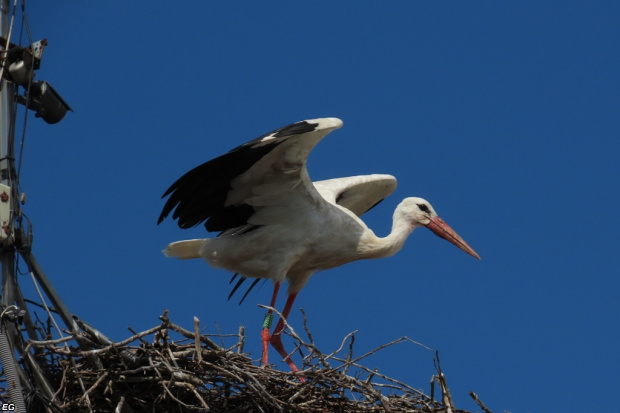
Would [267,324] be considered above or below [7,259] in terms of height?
above

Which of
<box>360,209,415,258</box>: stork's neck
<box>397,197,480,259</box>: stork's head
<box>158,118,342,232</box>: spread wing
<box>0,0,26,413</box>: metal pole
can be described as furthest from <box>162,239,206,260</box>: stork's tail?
<box>0,0,26,413</box>: metal pole

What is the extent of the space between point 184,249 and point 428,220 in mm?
2019

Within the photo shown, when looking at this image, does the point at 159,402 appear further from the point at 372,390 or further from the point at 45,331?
the point at 372,390

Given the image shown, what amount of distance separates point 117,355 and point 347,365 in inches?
51.2

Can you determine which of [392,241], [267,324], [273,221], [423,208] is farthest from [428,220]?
[267,324]

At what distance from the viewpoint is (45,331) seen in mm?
6590

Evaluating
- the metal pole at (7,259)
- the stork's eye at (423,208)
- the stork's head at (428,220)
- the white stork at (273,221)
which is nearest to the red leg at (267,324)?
the white stork at (273,221)

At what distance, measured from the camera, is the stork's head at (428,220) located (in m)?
9.23

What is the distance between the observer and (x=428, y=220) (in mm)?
9328

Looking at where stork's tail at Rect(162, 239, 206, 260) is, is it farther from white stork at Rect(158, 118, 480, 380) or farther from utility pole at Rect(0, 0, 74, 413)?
utility pole at Rect(0, 0, 74, 413)

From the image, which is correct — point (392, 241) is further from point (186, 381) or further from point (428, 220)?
point (186, 381)

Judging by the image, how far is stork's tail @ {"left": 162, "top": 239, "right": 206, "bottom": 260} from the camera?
844 centimetres

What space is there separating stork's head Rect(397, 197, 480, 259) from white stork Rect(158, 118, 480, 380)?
37cm

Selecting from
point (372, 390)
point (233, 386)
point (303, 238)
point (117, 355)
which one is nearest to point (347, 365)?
point (372, 390)
